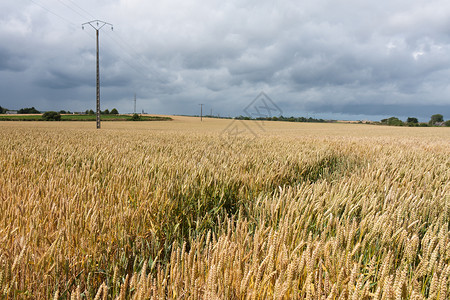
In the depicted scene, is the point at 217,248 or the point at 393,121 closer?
the point at 217,248

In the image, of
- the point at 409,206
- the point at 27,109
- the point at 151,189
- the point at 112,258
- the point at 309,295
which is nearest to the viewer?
the point at 309,295

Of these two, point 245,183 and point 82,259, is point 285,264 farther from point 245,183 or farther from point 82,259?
point 245,183

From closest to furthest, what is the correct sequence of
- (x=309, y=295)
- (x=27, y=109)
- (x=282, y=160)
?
(x=309, y=295), (x=282, y=160), (x=27, y=109)

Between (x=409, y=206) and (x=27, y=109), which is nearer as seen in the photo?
(x=409, y=206)

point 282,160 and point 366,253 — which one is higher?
point 282,160

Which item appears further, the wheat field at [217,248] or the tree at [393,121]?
the tree at [393,121]

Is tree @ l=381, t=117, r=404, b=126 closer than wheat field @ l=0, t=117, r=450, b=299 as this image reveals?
No

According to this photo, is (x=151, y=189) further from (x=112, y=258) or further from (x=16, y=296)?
(x=16, y=296)

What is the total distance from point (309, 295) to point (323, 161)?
478 centimetres

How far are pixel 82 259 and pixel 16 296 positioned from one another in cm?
31

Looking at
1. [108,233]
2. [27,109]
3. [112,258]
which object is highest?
[27,109]

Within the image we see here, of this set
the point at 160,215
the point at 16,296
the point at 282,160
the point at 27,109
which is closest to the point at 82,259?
the point at 16,296

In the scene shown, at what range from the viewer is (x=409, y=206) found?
1937mm

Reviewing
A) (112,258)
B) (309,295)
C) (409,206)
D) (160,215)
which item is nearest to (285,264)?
(309,295)
